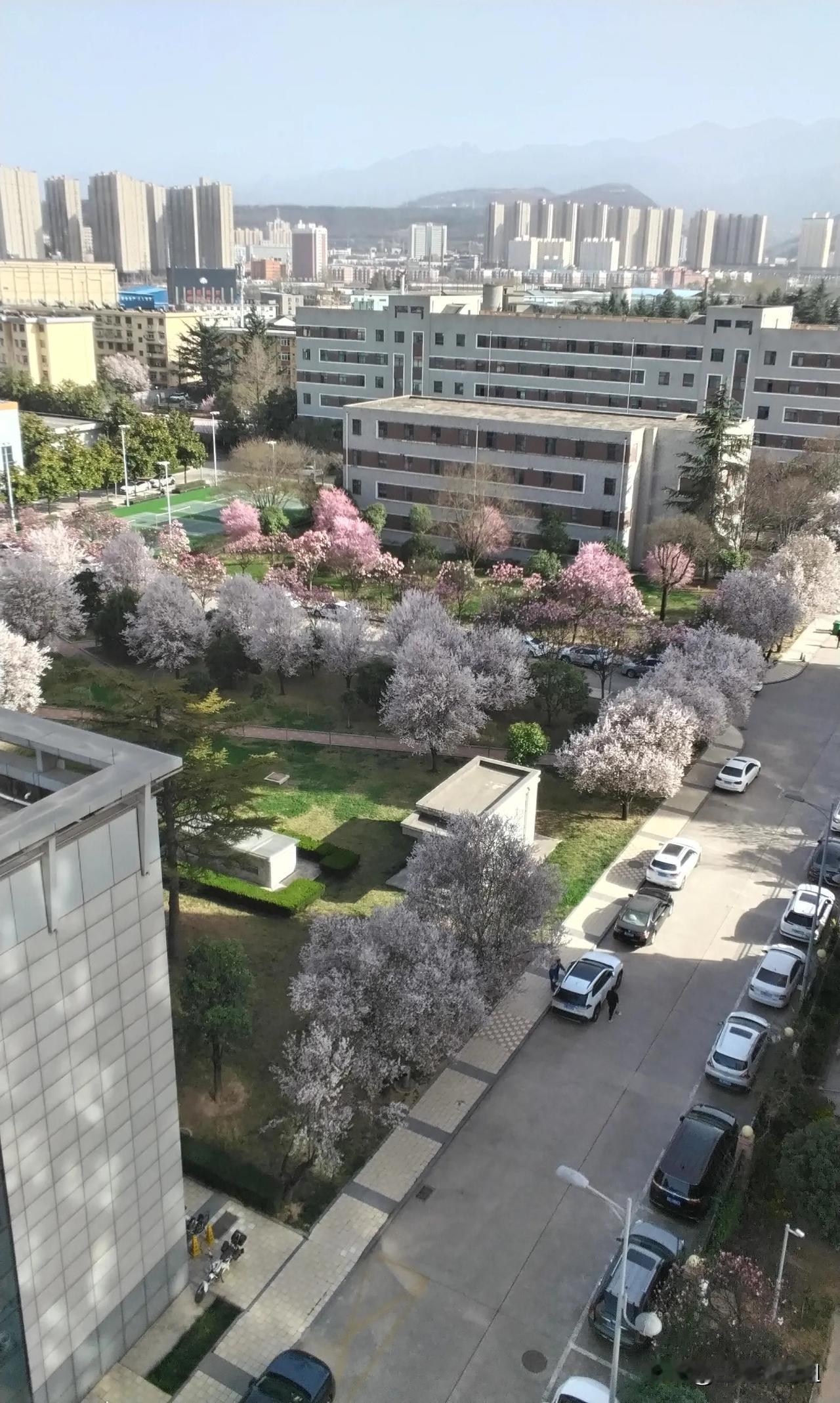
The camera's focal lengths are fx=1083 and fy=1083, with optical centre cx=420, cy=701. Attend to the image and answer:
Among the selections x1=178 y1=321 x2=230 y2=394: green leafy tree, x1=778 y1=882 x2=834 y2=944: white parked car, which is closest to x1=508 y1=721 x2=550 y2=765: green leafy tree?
x1=778 y1=882 x2=834 y2=944: white parked car

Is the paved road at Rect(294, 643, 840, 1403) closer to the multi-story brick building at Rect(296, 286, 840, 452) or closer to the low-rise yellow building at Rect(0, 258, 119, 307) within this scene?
the multi-story brick building at Rect(296, 286, 840, 452)

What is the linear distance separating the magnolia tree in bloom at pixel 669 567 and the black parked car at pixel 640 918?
2313 cm

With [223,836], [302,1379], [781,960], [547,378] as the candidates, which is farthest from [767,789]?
[547,378]

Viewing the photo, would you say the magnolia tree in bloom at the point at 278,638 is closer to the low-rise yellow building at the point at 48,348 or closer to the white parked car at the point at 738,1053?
the white parked car at the point at 738,1053

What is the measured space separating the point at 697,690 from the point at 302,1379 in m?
20.8

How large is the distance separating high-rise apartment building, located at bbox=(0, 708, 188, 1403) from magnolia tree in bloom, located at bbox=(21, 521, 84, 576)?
96.3 ft

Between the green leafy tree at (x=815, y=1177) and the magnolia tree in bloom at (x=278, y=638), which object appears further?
the magnolia tree in bloom at (x=278, y=638)

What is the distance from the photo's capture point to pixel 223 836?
72.1 ft

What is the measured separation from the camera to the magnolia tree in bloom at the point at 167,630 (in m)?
37.4

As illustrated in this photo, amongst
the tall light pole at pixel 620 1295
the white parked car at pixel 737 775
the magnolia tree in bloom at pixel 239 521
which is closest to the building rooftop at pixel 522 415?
the magnolia tree in bloom at pixel 239 521

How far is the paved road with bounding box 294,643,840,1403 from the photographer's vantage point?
14.7 meters

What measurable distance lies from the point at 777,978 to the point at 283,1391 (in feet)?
42.1

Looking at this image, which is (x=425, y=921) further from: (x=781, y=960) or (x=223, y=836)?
(x=781, y=960)

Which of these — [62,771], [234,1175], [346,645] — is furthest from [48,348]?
[62,771]
